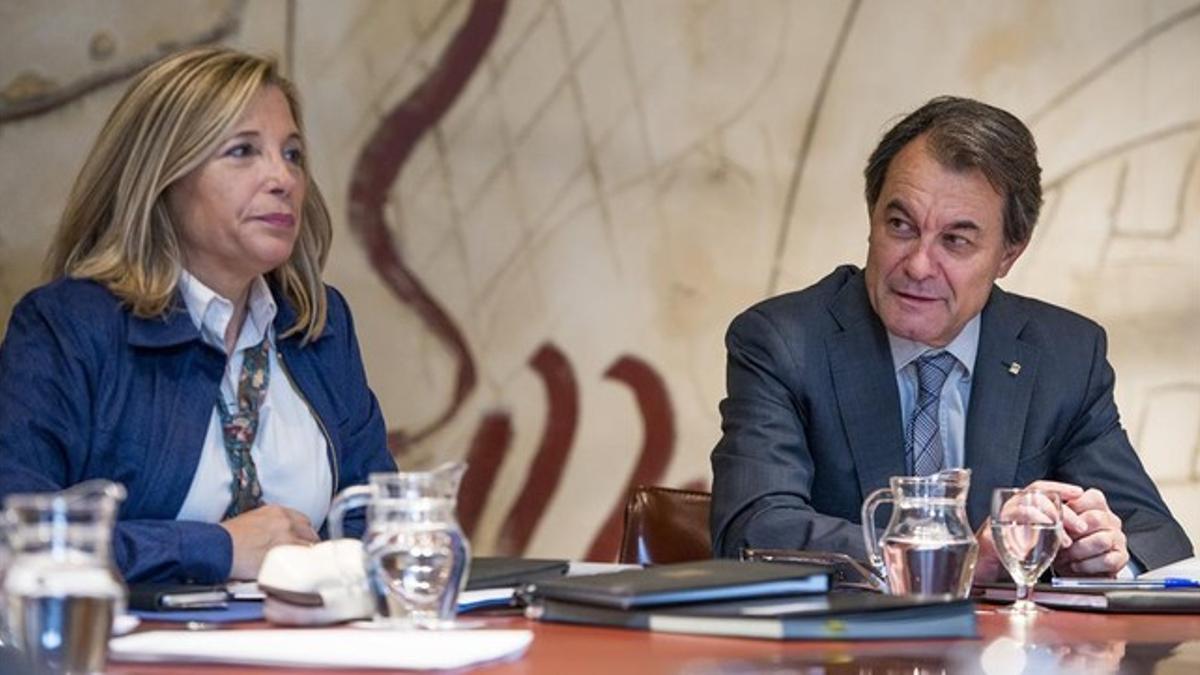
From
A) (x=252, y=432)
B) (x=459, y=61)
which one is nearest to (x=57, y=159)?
(x=459, y=61)

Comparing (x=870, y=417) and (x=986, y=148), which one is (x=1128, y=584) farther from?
(x=986, y=148)

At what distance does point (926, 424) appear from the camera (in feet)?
10.8

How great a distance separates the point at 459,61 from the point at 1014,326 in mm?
1567

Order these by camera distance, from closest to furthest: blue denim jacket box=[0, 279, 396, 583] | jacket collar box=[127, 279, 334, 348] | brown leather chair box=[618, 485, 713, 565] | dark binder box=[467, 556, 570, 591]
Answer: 1. dark binder box=[467, 556, 570, 591]
2. blue denim jacket box=[0, 279, 396, 583]
3. jacket collar box=[127, 279, 334, 348]
4. brown leather chair box=[618, 485, 713, 565]

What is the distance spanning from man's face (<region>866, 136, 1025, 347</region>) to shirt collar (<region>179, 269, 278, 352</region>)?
99 centimetres

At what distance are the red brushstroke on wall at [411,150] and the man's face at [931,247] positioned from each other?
136cm

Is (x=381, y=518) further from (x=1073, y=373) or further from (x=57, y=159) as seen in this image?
(x=57, y=159)

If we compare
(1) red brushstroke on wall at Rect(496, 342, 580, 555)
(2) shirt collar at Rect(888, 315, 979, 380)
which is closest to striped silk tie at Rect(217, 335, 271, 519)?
(2) shirt collar at Rect(888, 315, 979, 380)

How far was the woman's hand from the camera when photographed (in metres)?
2.68

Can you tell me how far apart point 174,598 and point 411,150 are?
2.39 metres

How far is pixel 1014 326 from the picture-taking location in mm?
3424

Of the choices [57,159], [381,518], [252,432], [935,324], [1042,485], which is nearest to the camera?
[381,518]

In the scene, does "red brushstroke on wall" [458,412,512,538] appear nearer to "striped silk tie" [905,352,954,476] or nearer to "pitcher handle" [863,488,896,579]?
"striped silk tie" [905,352,954,476]

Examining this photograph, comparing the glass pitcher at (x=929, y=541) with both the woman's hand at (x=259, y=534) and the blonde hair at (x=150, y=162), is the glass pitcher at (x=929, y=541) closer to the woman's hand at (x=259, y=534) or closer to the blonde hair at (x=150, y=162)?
the woman's hand at (x=259, y=534)
